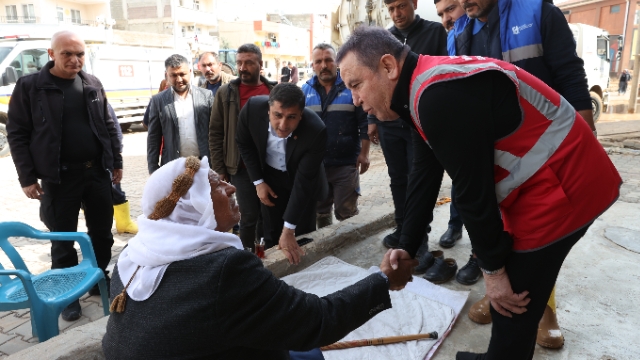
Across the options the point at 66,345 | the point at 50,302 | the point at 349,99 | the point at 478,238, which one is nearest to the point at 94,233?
the point at 50,302

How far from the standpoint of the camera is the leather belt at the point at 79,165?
3345 mm

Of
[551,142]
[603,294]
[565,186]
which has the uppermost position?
[551,142]

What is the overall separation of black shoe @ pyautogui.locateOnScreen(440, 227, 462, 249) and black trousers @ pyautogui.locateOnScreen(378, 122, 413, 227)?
0.43 meters

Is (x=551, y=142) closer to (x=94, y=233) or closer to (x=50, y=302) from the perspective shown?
(x=50, y=302)

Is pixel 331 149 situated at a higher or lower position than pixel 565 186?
lower

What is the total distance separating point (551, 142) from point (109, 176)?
3.28 meters

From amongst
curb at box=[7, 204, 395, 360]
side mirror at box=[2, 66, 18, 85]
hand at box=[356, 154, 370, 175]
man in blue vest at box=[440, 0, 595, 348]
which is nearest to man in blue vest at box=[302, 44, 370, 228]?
hand at box=[356, 154, 370, 175]

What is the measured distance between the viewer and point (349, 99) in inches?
167

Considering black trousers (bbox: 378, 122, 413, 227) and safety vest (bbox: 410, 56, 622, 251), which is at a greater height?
safety vest (bbox: 410, 56, 622, 251)

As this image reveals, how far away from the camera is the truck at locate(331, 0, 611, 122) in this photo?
8.67m

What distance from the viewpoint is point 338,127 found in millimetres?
4250

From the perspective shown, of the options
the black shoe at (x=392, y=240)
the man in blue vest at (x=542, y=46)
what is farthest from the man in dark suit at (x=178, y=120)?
the man in blue vest at (x=542, y=46)

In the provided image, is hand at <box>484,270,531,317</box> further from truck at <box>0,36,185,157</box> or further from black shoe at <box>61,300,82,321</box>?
truck at <box>0,36,185,157</box>

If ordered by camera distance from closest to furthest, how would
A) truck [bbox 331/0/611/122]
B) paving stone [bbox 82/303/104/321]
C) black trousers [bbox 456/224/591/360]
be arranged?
black trousers [bbox 456/224/591/360]
paving stone [bbox 82/303/104/321]
truck [bbox 331/0/611/122]
